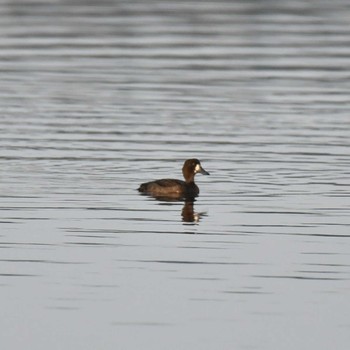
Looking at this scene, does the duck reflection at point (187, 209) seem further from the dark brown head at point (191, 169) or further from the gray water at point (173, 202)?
the dark brown head at point (191, 169)

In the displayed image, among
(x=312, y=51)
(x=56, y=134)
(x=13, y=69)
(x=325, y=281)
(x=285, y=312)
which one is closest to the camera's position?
(x=285, y=312)

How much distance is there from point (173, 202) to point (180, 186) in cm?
30

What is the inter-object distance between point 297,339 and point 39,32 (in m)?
33.6

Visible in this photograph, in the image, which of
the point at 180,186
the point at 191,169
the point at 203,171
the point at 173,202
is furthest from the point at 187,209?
the point at 203,171

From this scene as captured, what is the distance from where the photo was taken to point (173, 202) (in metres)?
22.4

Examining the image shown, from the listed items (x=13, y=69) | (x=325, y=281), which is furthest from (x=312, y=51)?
(x=325, y=281)

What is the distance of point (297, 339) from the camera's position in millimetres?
14359

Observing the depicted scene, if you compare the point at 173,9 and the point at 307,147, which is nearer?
the point at 307,147

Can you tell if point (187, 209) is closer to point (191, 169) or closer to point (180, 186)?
point (180, 186)

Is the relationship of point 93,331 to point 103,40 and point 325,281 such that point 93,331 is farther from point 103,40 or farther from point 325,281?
point 103,40

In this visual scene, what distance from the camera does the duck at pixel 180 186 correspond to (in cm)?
2212

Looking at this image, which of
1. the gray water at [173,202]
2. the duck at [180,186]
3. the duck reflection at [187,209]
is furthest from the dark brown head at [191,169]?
the duck reflection at [187,209]

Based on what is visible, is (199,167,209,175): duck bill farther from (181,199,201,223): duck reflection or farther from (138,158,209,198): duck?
(181,199,201,223): duck reflection

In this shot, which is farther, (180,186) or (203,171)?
(203,171)
